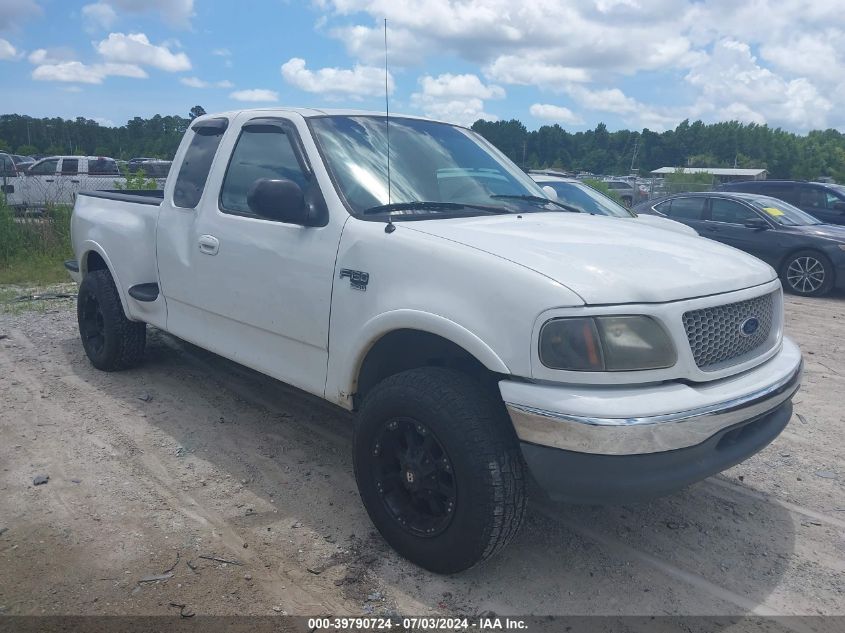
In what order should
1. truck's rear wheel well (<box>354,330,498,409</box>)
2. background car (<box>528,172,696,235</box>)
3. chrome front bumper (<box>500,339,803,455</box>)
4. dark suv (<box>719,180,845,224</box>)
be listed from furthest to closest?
dark suv (<box>719,180,845,224</box>)
background car (<box>528,172,696,235</box>)
truck's rear wheel well (<box>354,330,498,409</box>)
chrome front bumper (<box>500,339,803,455</box>)

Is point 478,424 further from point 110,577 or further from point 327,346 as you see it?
point 110,577

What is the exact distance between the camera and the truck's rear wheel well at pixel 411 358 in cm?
307

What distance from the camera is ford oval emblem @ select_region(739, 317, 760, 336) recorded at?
2.98 metres

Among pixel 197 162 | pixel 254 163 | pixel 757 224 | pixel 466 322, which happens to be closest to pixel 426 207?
pixel 466 322

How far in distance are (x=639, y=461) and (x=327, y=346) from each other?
1593 mm

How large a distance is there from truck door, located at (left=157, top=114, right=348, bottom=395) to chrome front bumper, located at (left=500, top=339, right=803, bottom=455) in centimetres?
125

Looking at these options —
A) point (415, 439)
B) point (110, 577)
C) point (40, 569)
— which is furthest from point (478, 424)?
point (40, 569)

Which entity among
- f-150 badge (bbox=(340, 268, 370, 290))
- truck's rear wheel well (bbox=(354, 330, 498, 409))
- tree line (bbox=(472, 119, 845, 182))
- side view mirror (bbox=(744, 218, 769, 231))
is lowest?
truck's rear wheel well (bbox=(354, 330, 498, 409))

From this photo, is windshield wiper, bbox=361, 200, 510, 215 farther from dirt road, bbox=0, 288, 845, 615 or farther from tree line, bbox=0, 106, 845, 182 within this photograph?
tree line, bbox=0, 106, 845, 182

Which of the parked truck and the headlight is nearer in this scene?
the headlight

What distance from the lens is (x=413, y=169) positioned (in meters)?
3.82

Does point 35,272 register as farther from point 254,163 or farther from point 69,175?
point 69,175

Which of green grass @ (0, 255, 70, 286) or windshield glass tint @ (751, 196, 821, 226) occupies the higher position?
windshield glass tint @ (751, 196, 821, 226)

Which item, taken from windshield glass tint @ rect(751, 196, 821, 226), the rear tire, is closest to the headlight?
the rear tire
